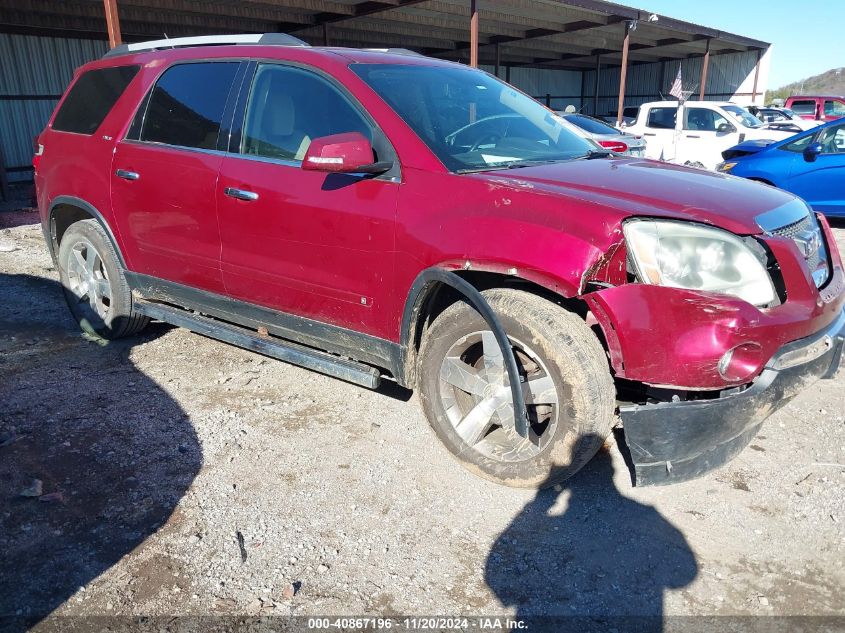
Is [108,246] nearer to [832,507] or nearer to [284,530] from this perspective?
[284,530]

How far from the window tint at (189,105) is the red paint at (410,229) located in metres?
0.10

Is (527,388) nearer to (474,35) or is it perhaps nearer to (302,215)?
(302,215)

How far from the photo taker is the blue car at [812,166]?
892 cm

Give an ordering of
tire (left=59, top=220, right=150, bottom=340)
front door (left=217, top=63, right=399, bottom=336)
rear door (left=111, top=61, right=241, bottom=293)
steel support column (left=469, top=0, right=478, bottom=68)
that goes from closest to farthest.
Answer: front door (left=217, top=63, right=399, bottom=336) → rear door (left=111, top=61, right=241, bottom=293) → tire (left=59, top=220, right=150, bottom=340) → steel support column (left=469, top=0, right=478, bottom=68)

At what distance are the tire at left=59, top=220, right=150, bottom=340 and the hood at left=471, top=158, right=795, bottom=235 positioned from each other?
2.89 m

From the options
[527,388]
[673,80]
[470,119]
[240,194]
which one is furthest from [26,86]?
[673,80]

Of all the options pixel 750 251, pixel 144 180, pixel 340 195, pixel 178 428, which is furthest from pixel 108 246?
pixel 750 251

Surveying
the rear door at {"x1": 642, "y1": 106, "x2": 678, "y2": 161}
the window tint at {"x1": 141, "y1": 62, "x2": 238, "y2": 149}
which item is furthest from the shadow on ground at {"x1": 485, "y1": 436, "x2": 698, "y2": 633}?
the rear door at {"x1": 642, "y1": 106, "x2": 678, "y2": 161}

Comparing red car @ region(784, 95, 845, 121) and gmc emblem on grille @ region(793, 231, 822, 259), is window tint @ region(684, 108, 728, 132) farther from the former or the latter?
gmc emblem on grille @ region(793, 231, 822, 259)

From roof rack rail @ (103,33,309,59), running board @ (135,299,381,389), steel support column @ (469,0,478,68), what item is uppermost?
steel support column @ (469,0,478,68)

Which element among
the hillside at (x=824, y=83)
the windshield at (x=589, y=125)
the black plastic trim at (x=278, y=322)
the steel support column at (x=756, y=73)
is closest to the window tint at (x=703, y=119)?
the windshield at (x=589, y=125)

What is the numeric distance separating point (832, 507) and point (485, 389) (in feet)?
5.14

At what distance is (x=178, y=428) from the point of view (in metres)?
3.66

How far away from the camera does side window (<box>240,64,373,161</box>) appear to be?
11.1 ft
